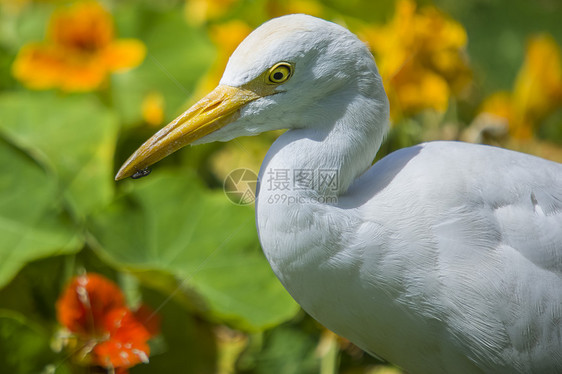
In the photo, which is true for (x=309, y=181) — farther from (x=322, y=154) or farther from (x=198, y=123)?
(x=198, y=123)

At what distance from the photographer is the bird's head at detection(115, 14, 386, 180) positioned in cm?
99

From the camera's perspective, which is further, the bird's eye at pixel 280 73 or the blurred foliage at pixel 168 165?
the blurred foliage at pixel 168 165

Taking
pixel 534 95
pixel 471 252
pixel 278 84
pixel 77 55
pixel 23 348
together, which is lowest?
pixel 23 348

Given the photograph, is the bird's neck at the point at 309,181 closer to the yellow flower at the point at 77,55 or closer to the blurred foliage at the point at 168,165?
the blurred foliage at the point at 168,165

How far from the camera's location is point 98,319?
1415mm

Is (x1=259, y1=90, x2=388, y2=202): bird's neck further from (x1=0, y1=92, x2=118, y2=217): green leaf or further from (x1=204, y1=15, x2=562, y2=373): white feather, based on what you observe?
(x1=0, y1=92, x2=118, y2=217): green leaf

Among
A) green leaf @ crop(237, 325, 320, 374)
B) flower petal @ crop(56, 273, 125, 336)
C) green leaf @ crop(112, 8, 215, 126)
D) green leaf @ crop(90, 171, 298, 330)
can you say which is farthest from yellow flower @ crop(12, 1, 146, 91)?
green leaf @ crop(237, 325, 320, 374)

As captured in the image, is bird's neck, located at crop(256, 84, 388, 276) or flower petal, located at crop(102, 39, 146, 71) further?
flower petal, located at crop(102, 39, 146, 71)

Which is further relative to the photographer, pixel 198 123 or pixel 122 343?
pixel 122 343

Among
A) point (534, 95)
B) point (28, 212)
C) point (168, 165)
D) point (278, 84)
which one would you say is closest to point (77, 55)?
point (168, 165)

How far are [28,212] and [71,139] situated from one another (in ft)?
0.98

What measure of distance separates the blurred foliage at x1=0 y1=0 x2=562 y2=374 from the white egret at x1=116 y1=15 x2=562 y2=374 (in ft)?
1.52

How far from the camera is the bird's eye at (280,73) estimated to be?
3.27 feet

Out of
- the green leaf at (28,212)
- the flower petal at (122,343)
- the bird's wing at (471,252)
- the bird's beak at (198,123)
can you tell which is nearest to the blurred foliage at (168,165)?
the green leaf at (28,212)
